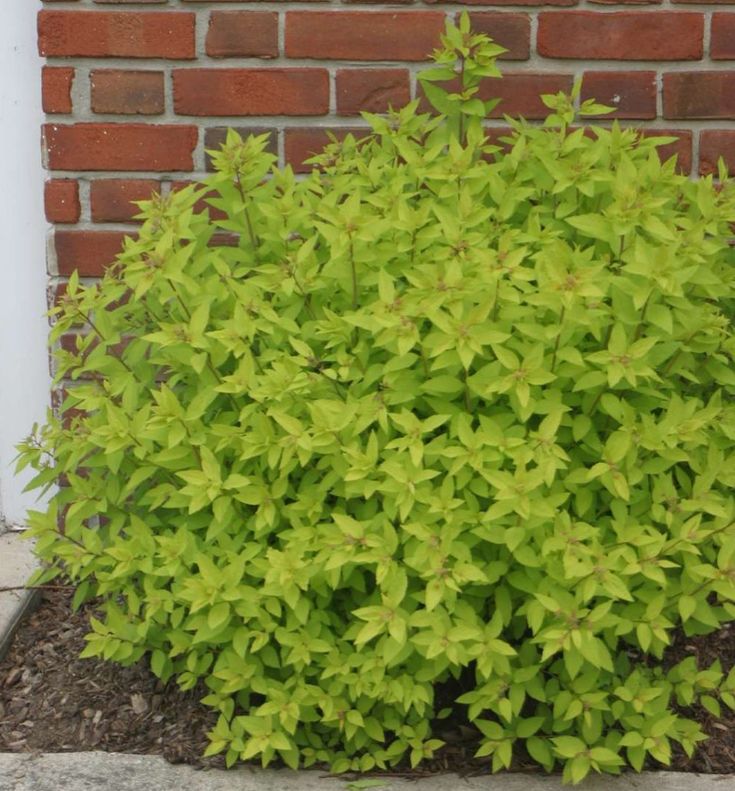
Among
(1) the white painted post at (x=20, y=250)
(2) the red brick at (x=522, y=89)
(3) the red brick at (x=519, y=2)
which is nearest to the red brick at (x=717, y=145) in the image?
(2) the red brick at (x=522, y=89)

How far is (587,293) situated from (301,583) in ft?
2.28

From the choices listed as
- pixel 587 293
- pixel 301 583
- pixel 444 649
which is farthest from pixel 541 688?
pixel 587 293

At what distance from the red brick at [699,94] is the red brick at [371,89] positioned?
0.64 m

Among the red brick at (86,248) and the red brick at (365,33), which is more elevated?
the red brick at (365,33)

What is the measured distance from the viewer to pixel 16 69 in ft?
9.95

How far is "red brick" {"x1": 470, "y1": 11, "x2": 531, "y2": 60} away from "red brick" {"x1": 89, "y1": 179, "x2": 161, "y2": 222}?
0.87m

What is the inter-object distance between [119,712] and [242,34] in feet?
5.19

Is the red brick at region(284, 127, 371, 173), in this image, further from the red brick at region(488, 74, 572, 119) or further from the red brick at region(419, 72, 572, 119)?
the red brick at region(488, 74, 572, 119)

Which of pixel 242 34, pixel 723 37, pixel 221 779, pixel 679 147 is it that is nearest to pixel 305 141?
pixel 242 34

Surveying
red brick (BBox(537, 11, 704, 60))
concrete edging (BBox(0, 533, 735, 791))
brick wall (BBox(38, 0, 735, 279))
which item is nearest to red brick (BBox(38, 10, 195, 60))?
brick wall (BBox(38, 0, 735, 279))

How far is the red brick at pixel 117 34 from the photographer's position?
9.25 feet

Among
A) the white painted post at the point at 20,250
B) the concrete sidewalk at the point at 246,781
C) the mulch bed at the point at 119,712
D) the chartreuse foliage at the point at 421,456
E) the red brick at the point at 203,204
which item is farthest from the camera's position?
the white painted post at the point at 20,250

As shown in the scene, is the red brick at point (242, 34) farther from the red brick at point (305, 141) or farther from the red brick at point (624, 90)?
the red brick at point (624, 90)

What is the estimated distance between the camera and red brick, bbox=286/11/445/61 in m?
2.82
